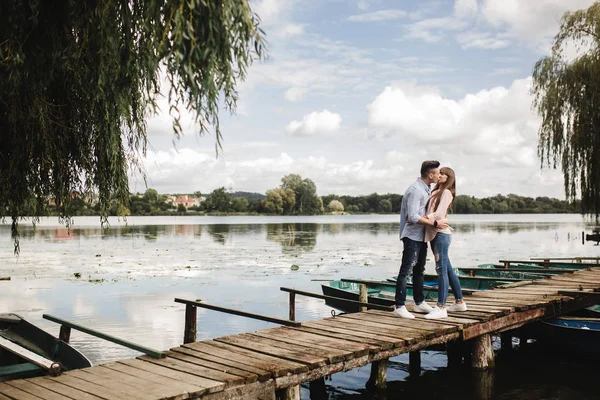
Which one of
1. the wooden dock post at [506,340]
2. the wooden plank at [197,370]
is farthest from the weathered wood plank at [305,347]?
the wooden dock post at [506,340]

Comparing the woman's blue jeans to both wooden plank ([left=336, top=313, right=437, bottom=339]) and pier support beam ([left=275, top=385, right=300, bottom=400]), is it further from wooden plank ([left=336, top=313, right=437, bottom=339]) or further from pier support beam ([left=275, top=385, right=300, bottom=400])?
pier support beam ([left=275, top=385, right=300, bottom=400])

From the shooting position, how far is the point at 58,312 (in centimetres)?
1462

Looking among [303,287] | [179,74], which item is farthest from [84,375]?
[303,287]

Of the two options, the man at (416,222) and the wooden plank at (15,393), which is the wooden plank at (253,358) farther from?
the man at (416,222)

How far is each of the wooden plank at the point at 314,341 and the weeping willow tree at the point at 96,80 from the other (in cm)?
249

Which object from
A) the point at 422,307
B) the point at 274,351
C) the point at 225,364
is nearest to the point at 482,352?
the point at 422,307

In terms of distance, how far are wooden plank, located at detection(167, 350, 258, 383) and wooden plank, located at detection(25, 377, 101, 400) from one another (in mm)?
1210

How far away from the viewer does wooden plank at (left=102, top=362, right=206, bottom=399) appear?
4.71 m

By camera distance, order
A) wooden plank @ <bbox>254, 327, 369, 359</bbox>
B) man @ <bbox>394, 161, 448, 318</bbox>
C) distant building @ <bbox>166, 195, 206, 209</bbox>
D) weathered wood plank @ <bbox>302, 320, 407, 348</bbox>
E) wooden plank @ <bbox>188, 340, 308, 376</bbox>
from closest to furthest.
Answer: wooden plank @ <bbox>188, 340, 308, 376</bbox> < wooden plank @ <bbox>254, 327, 369, 359</bbox> < weathered wood plank @ <bbox>302, 320, 407, 348</bbox> < man @ <bbox>394, 161, 448, 318</bbox> < distant building @ <bbox>166, 195, 206, 209</bbox>

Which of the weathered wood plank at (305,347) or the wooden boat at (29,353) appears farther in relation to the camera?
the wooden boat at (29,353)

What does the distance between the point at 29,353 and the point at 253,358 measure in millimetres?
3263

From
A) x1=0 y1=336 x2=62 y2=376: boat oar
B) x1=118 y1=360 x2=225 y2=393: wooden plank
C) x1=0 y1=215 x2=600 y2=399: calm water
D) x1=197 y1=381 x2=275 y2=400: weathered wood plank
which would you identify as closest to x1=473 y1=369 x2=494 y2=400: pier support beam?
x1=0 y1=215 x2=600 y2=399: calm water

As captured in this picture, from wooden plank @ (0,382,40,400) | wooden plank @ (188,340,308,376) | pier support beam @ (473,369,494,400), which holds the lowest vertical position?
pier support beam @ (473,369,494,400)

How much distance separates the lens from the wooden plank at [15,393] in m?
4.66
